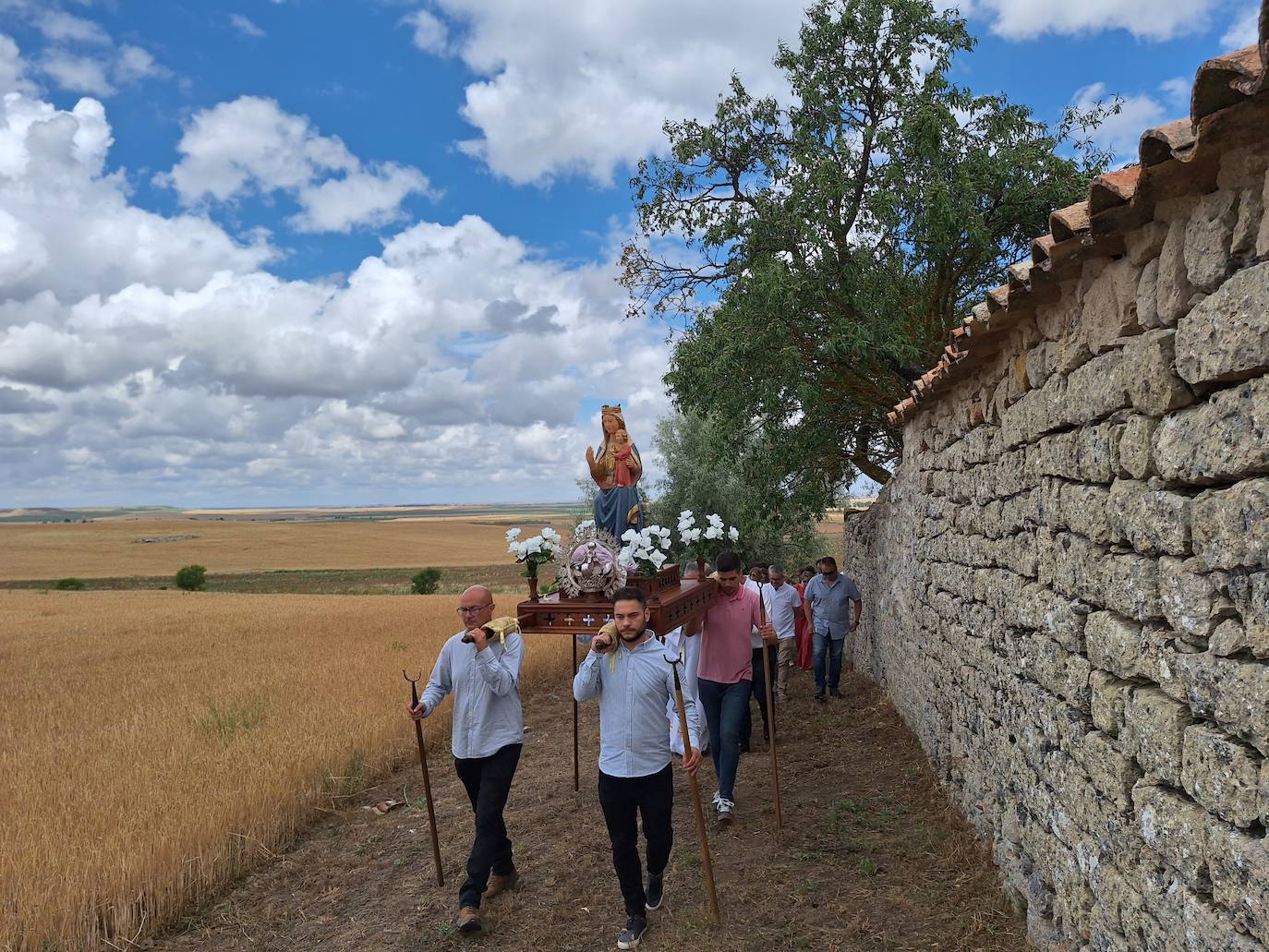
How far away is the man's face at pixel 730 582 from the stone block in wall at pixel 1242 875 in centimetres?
445

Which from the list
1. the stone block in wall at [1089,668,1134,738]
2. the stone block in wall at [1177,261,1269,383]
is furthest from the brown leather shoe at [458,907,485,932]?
the stone block in wall at [1177,261,1269,383]

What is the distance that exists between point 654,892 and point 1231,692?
12.0ft

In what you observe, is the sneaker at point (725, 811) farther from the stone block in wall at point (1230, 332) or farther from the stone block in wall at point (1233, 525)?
the stone block in wall at point (1230, 332)

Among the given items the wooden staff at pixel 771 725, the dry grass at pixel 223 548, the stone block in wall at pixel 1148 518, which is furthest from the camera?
the dry grass at pixel 223 548

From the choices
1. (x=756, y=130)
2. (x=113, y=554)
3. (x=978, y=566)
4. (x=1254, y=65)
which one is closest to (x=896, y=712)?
(x=978, y=566)

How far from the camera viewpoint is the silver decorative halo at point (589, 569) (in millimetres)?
6266

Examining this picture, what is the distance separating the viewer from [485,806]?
A: 4.97 metres

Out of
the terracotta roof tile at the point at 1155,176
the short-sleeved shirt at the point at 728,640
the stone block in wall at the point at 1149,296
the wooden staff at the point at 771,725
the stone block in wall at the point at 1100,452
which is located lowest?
the wooden staff at the point at 771,725

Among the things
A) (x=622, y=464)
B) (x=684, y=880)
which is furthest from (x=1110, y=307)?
(x=622, y=464)

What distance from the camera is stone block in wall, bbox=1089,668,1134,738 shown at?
2.93m

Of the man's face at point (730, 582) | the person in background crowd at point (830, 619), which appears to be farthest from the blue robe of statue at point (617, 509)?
the person in background crowd at point (830, 619)

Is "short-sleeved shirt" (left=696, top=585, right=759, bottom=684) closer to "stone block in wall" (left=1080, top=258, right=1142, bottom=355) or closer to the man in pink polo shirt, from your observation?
the man in pink polo shirt

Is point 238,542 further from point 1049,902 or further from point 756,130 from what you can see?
point 1049,902

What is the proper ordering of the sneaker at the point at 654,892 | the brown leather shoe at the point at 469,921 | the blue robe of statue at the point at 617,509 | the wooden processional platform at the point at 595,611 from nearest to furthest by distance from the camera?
1. the brown leather shoe at the point at 469,921
2. the sneaker at the point at 654,892
3. the wooden processional platform at the point at 595,611
4. the blue robe of statue at the point at 617,509
